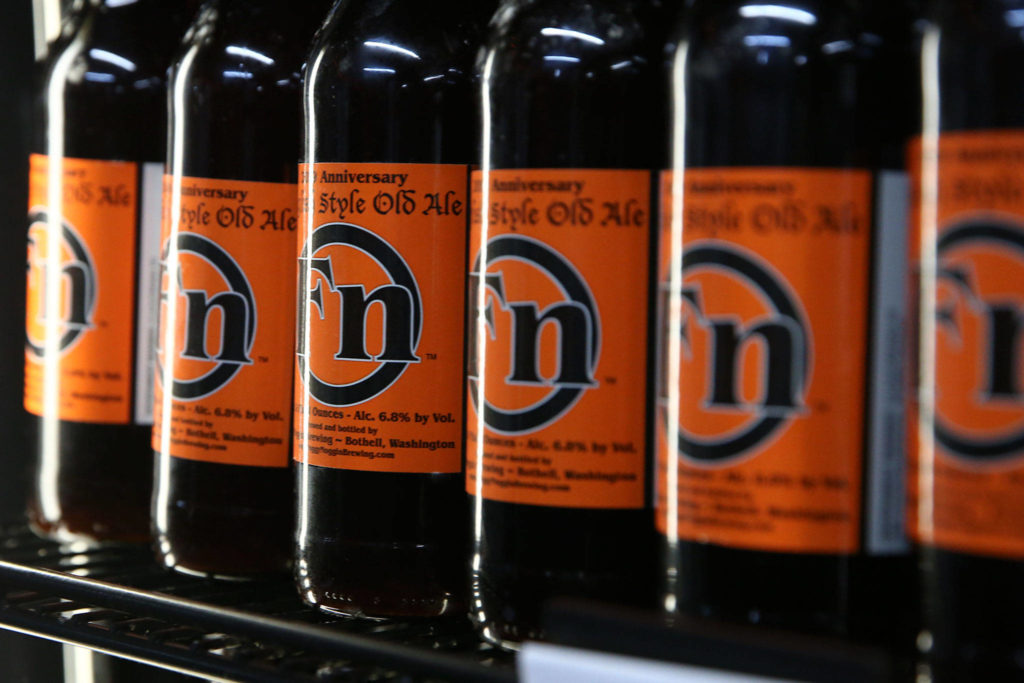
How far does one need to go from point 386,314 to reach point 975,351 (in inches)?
15.3

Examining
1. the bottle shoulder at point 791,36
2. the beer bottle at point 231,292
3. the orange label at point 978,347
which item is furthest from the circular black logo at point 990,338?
the beer bottle at point 231,292

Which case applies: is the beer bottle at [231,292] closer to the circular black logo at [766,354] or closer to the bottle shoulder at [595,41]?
the bottle shoulder at [595,41]

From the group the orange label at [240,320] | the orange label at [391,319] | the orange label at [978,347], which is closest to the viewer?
the orange label at [978,347]

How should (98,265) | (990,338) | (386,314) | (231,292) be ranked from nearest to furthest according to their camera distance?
(990,338) < (386,314) < (231,292) < (98,265)

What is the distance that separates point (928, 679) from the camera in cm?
59

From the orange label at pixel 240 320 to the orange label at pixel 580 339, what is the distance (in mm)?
270

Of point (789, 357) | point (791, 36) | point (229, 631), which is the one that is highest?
point (791, 36)

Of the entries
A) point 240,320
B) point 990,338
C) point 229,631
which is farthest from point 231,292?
point 990,338

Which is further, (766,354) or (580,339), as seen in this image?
(580,339)

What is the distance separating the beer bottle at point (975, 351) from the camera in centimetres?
55

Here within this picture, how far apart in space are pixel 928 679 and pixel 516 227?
316mm

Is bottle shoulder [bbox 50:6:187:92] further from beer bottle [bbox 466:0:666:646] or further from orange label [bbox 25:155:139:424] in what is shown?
beer bottle [bbox 466:0:666:646]

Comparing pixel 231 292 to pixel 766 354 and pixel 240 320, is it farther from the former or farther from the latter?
pixel 766 354

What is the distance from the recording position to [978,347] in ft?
1.85
